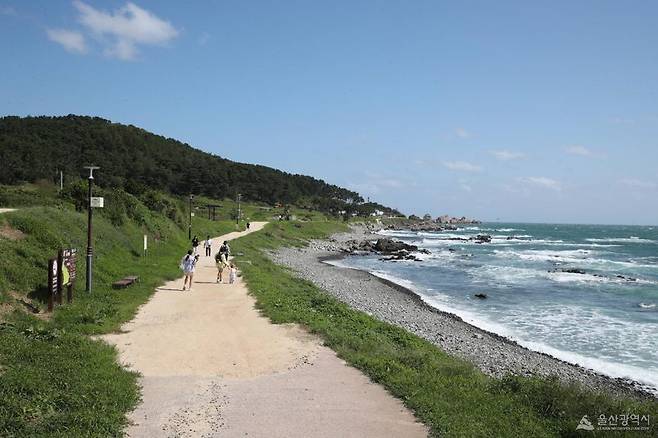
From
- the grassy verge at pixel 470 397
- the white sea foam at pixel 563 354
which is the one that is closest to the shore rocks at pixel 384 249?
the white sea foam at pixel 563 354

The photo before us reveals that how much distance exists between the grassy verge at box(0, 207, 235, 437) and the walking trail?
0.51m

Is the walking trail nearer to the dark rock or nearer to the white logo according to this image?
the white logo

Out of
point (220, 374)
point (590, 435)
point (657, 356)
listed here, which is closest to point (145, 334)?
point (220, 374)

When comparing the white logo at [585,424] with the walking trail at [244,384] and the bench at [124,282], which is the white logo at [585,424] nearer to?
the walking trail at [244,384]

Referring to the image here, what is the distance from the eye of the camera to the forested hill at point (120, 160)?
98.1m

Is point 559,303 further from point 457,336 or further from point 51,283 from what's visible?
point 51,283

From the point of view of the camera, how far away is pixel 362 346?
11992 millimetres

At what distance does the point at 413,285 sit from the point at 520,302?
7517mm

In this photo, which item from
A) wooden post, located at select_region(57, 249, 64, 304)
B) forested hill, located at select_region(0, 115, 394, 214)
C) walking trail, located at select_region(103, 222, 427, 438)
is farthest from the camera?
forested hill, located at select_region(0, 115, 394, 214)

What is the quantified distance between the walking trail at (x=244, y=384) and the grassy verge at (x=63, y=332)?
0.51 metres

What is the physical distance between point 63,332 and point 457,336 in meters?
13.1

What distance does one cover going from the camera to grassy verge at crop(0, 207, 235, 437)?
6.80 m

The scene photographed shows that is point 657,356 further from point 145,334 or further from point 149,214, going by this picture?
point 149,214

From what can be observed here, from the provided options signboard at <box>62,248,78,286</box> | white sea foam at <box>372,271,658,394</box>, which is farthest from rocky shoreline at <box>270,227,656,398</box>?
signboard at <box>62,248,78,286</box>
